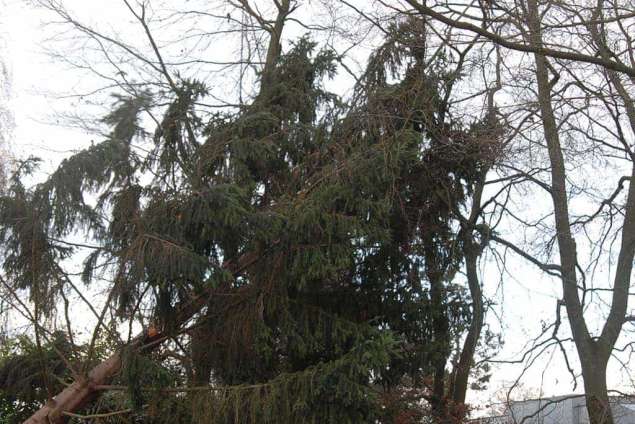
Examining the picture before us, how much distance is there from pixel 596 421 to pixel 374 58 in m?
5.59

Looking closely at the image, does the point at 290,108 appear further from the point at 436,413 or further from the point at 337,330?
the point at 436,413

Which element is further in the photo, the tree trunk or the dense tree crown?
the tree trunk

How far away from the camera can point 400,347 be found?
9.99m

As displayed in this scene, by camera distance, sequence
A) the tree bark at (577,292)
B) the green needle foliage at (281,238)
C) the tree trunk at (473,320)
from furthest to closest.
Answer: the tree trunk at (473,320) → the tree bark at (577,292) → the green needle foliage at (281,238)

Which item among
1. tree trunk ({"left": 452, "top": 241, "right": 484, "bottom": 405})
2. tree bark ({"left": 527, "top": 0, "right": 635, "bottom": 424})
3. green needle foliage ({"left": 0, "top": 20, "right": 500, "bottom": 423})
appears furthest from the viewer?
tree trunk ({"left": 452, "top": 241, "right": 484, "bottom": 405})

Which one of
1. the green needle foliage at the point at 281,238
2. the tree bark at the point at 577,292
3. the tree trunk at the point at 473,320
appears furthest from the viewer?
the tree trunk at the point at 473,320

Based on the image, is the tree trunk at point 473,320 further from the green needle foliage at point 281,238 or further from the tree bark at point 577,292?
the tree bark at point 577,292

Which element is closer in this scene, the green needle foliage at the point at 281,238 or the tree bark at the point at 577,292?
the green needle foliage at the point at 281,238

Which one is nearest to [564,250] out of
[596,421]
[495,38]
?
[596,421]

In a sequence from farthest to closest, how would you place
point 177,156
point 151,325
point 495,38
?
point 177,156, point 151,325, point 495,38

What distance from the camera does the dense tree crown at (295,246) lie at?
8.57 m

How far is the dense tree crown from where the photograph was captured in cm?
857

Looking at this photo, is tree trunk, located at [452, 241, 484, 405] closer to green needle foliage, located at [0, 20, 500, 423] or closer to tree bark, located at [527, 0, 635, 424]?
green needle foliage, located at [0, 20, 500, 423]

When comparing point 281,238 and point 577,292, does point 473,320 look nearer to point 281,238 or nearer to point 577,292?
point 577,292
